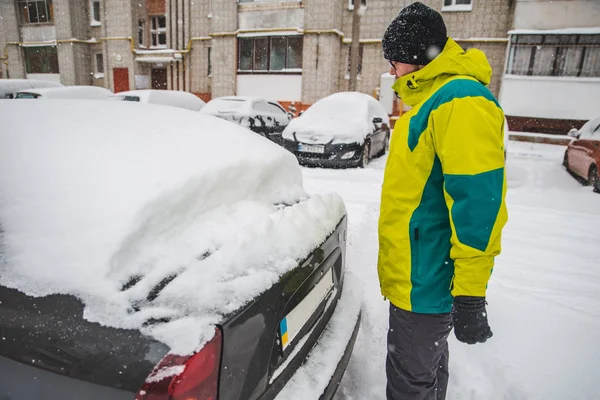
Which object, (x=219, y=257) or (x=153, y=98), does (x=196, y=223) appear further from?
(x=153, y=98)

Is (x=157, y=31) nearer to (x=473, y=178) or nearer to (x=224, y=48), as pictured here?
(x=224, y=48)

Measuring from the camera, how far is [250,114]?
366 inches

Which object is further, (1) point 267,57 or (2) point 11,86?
(1) point 267,57

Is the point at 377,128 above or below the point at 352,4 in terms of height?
below

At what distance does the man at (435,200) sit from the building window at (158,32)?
22825 millimetres

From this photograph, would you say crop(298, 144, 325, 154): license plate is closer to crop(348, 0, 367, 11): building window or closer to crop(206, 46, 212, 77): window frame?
crop(348, 0, 367, 11): building window

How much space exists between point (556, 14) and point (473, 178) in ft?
56.3

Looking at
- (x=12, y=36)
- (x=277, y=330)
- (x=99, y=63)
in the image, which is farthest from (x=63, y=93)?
(x=12, y=36)

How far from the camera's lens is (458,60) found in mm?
1322

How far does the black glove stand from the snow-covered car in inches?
20.3

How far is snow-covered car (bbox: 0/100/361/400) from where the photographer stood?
930mm

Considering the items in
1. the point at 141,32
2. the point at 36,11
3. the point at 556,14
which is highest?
the point at 36,11

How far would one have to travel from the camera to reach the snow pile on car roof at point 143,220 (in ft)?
3.33

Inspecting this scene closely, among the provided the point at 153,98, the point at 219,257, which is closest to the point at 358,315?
the point at 219,257
